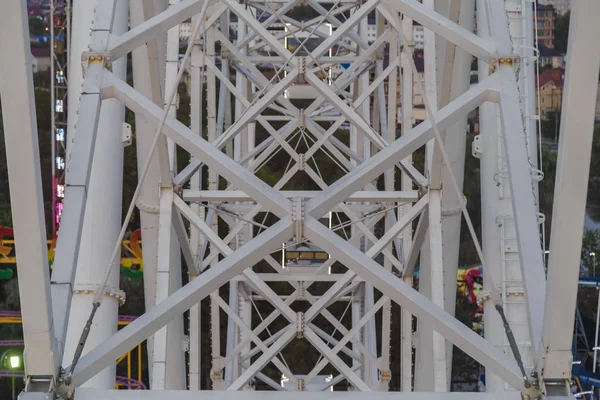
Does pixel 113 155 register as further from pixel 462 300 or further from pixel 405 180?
pixel 462 300

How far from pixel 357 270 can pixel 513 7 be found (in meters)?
6.11

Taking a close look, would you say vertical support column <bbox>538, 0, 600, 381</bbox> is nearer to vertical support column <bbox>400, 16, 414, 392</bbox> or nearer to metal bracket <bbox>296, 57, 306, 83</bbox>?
metal bracket <bbox>296, 57, 306, 83</bbox>

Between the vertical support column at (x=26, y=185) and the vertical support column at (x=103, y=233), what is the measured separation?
304 cm

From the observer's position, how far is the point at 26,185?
8578 mm

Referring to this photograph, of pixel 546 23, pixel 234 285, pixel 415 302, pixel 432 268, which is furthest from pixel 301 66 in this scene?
pixel 546 23

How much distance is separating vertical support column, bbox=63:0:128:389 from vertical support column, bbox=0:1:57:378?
3044 mm

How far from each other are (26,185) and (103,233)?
13.4 feet

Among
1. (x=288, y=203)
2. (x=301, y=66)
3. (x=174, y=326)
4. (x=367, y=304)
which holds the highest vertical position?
(x=301, y=66)

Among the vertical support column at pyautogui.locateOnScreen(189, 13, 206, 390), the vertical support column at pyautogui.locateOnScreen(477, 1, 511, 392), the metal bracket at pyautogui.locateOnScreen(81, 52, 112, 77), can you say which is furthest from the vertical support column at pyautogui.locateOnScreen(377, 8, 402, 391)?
the metal bracket at pyautogui.locateOnScreen(81, 52, 112, 77)

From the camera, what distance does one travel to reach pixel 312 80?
15.5 meters

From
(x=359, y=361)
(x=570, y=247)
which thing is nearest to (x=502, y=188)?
(x=570, y=247)

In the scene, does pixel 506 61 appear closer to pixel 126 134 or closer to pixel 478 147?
pixel 478 147

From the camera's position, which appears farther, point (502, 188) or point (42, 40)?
point (42, 40)

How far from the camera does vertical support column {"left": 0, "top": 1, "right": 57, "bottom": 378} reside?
8.24m
